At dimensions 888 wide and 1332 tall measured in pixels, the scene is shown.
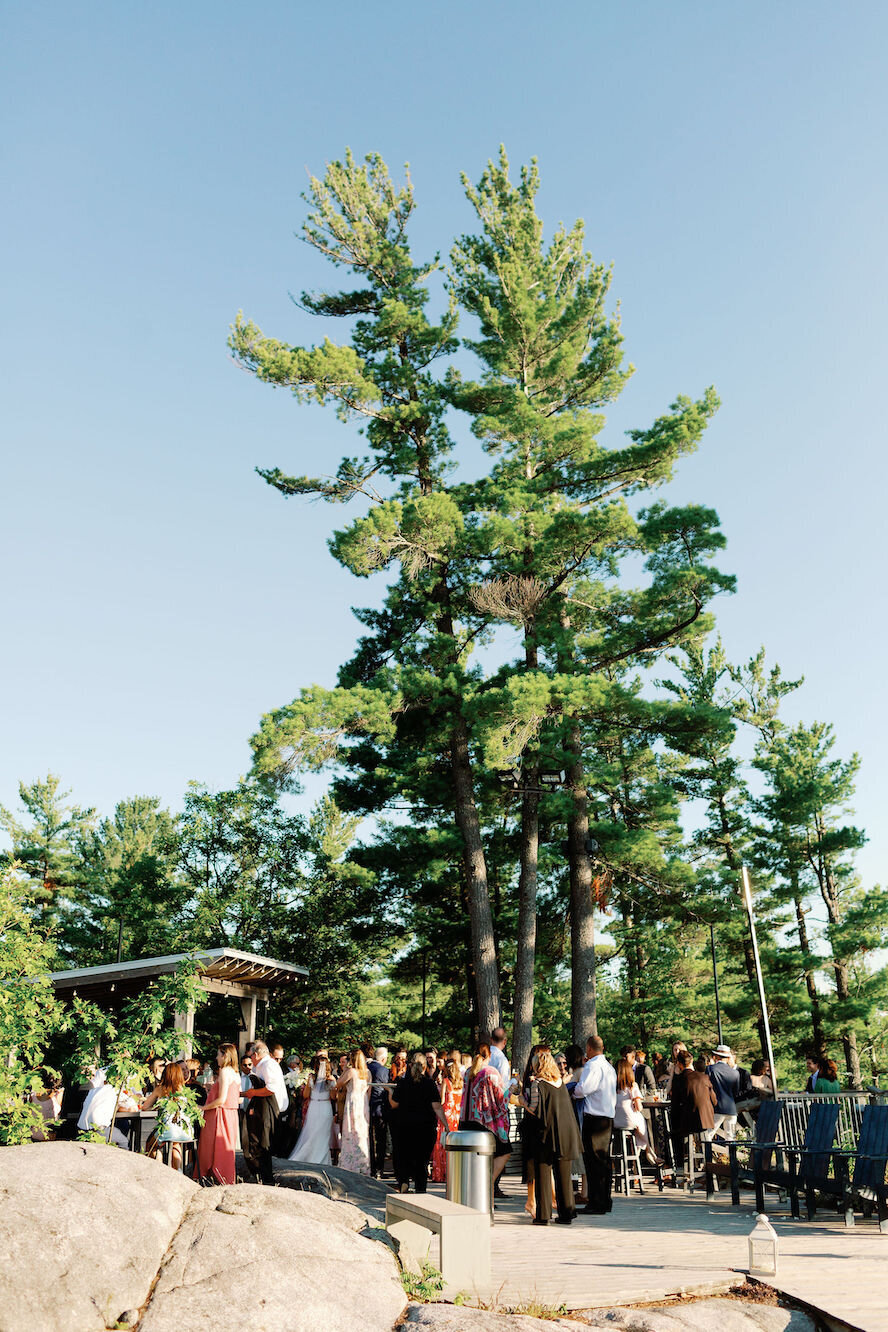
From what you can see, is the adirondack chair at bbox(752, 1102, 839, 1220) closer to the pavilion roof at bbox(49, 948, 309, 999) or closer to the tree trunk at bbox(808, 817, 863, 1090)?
the pavilion roof at bbox(49, 948, 309, 999)

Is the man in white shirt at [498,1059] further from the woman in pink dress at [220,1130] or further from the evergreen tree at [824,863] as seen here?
the evergreen tree at [824,863]

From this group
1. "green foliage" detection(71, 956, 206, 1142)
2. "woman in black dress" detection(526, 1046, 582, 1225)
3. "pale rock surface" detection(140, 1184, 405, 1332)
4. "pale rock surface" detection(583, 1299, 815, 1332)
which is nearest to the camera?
"pale rock surface" detection(140, 1184, 405, 1332)

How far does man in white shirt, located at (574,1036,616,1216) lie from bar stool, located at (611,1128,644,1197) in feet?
6.64

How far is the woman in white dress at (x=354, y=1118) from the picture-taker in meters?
12.9

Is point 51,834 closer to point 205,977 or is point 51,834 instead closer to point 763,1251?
point 205,977

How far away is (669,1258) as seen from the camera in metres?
7.52

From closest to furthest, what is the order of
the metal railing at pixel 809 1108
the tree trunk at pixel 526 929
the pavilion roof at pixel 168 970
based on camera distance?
the metal railing at pixel 809 1108 → the pavilion roof at pixel 168 970 → the tree trunk at pixel 526 929

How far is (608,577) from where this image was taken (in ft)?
77.8

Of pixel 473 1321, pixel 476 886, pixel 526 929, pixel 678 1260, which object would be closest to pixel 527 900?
pixel 526 929

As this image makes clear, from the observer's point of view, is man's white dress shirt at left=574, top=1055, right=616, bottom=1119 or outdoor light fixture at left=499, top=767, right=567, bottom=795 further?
outdoor light fixture at left=499, top=767, right=567, bottom=795

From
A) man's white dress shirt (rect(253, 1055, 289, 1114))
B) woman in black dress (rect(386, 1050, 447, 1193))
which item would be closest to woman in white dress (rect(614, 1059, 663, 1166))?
woman in black dress (rect(386, 1050, 447, 1193))

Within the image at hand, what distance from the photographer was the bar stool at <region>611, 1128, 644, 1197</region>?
12492 mm

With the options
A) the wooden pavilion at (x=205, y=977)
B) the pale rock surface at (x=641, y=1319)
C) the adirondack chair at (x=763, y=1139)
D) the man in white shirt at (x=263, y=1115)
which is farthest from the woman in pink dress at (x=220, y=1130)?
the adirondack chair at (x=763, y=1139)

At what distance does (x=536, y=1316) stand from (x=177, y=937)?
28298 millimetres
